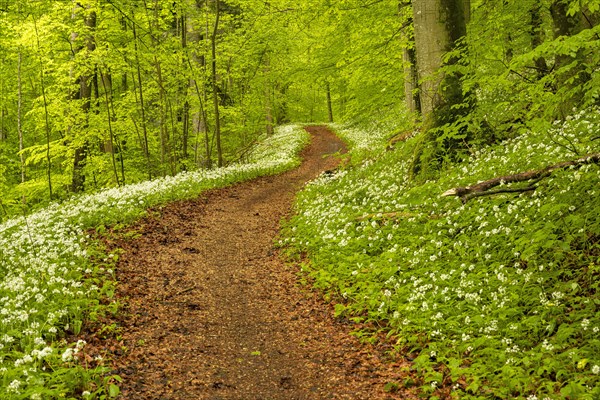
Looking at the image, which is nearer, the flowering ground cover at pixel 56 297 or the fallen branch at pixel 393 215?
the flowering ground cover at pixel 56 297

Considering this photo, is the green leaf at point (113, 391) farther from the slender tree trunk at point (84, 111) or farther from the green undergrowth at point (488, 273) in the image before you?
the slender tree trunk at point (84, 111)

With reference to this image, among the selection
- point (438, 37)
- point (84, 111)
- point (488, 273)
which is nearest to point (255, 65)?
point (84, 111)

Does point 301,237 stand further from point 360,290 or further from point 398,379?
point 398,379

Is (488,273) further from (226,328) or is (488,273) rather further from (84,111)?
(84,111)

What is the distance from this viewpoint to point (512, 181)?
7484 millimetres

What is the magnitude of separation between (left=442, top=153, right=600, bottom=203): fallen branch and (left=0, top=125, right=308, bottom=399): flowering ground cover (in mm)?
6355

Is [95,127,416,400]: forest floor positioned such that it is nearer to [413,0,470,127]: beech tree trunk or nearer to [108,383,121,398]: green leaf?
[108,383,121,398]: green leaf

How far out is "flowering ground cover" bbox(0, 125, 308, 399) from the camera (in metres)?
4.84

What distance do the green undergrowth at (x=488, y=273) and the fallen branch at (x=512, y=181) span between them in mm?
128

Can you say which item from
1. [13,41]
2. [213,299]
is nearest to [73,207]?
[213,299]

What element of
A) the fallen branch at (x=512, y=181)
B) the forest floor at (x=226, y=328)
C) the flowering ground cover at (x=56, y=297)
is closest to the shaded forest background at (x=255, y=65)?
the fallen branch at (x=512, y=181)

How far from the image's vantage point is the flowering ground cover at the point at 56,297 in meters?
4.84

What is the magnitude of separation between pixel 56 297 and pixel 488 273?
6.52 m

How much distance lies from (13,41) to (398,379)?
18330mm
